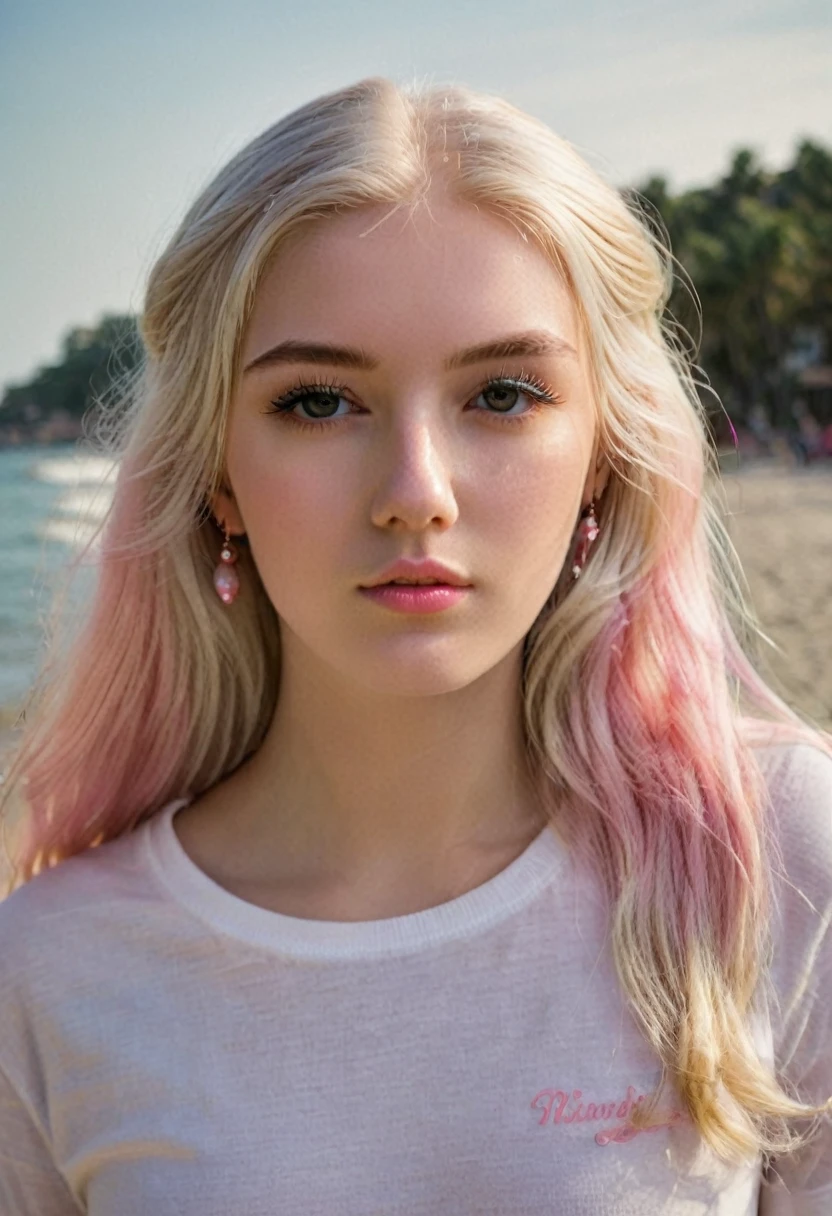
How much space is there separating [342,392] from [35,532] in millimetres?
18523

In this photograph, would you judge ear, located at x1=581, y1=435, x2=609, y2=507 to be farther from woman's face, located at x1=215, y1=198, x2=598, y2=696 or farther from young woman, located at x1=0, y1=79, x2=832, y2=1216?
woman's face, located at x1=215, y1=198, x2=598, y2=696

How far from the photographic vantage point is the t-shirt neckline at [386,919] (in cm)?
182

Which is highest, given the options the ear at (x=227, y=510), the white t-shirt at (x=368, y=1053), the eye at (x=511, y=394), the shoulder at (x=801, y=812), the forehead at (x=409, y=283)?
the forehead at (x=409, y=283)

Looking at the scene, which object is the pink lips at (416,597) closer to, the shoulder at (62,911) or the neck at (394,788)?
the neck at (394,788)

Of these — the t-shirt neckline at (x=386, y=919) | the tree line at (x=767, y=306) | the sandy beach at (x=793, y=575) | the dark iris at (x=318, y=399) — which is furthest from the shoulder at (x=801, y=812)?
the tree line at (x=767, y=306)

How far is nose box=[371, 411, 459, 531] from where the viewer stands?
1662 mm

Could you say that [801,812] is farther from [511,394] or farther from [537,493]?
[511,394]

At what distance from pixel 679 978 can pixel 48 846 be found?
91cm

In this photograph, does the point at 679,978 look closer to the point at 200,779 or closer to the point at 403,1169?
the point at 403,1169

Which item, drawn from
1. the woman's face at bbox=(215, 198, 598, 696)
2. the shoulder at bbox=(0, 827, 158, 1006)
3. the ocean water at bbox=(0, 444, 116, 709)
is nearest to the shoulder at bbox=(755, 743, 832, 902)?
the woman's face at bbox=(215, 198, 598, 696)

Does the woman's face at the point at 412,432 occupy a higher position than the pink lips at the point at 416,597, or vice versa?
the woman's face at the point at 412,432

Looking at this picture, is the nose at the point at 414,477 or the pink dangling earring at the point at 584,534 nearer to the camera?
the nose at the point at 414,477

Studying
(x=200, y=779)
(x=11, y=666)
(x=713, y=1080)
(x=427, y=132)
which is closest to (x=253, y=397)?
(x=427, y=132)

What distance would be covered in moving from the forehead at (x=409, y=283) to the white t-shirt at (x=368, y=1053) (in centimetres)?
68
